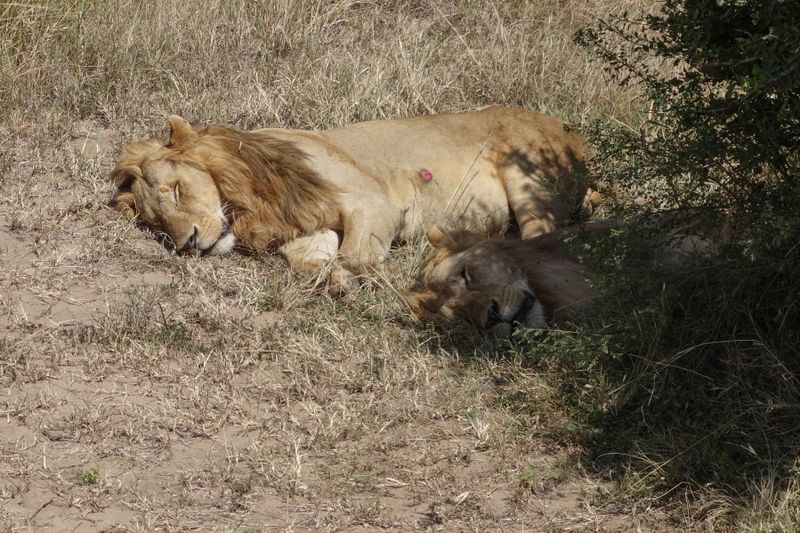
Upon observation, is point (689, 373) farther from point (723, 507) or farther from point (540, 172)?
point (540, 172)

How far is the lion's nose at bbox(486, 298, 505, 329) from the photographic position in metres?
5.51

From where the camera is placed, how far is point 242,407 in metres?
5.00

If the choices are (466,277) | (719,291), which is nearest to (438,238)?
(466,277)

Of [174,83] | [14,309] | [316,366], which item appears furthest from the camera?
[174,83]

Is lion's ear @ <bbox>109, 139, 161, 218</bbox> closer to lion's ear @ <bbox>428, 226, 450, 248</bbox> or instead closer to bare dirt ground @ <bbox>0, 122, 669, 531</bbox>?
bare dirt ground @ <bbox>0, 122, 669, 531</bbox>

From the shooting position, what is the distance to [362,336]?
5652 millimetres

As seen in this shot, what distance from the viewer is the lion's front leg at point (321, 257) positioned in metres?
6.25

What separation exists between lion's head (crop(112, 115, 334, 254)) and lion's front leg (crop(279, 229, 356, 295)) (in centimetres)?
6

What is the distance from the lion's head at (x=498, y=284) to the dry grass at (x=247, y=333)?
143mm

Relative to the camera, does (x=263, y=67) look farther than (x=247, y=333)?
Yes

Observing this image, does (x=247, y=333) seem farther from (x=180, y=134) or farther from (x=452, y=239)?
(x=180, y=134)

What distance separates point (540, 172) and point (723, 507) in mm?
3151

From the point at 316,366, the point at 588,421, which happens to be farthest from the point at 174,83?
the point at 588,421

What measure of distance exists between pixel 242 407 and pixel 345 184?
6.62 feet
